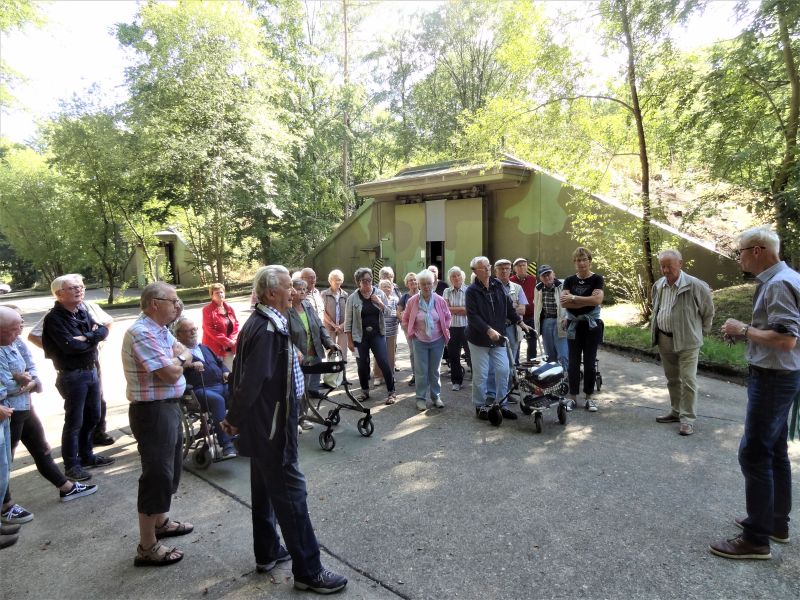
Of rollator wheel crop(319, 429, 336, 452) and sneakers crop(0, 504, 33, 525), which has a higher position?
rollator wheel crop(319, 429, 336, 452)

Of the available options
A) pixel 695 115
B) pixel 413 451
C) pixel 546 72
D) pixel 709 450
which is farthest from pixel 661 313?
pixel 546 72

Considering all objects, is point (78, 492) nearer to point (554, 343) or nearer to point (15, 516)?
point (15, 516)

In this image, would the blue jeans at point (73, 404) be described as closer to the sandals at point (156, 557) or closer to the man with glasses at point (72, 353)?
the man with glasses at point (72, 353)

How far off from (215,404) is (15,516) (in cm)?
164

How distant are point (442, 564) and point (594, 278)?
3.88 metres

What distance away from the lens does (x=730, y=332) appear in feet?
9.46

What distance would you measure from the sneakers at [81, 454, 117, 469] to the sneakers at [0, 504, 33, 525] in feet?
2.81

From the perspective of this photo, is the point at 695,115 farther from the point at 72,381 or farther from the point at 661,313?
the point at 72,381

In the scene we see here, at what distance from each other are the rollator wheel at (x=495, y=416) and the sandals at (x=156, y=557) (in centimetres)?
342

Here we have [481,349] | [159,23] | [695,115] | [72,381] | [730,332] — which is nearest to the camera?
[730,332]

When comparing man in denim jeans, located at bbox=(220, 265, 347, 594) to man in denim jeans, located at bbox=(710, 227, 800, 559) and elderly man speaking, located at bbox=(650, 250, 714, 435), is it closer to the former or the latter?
man in denim jeans, located at bbox=(710, 227, 800, 559)

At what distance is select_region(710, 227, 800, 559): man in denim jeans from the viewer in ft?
9.06

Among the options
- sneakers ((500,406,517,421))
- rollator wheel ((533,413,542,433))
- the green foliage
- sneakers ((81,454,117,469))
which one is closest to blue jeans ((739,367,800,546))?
rollator wheel ((533,413,542,433))

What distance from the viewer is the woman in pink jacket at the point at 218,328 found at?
5.61m
